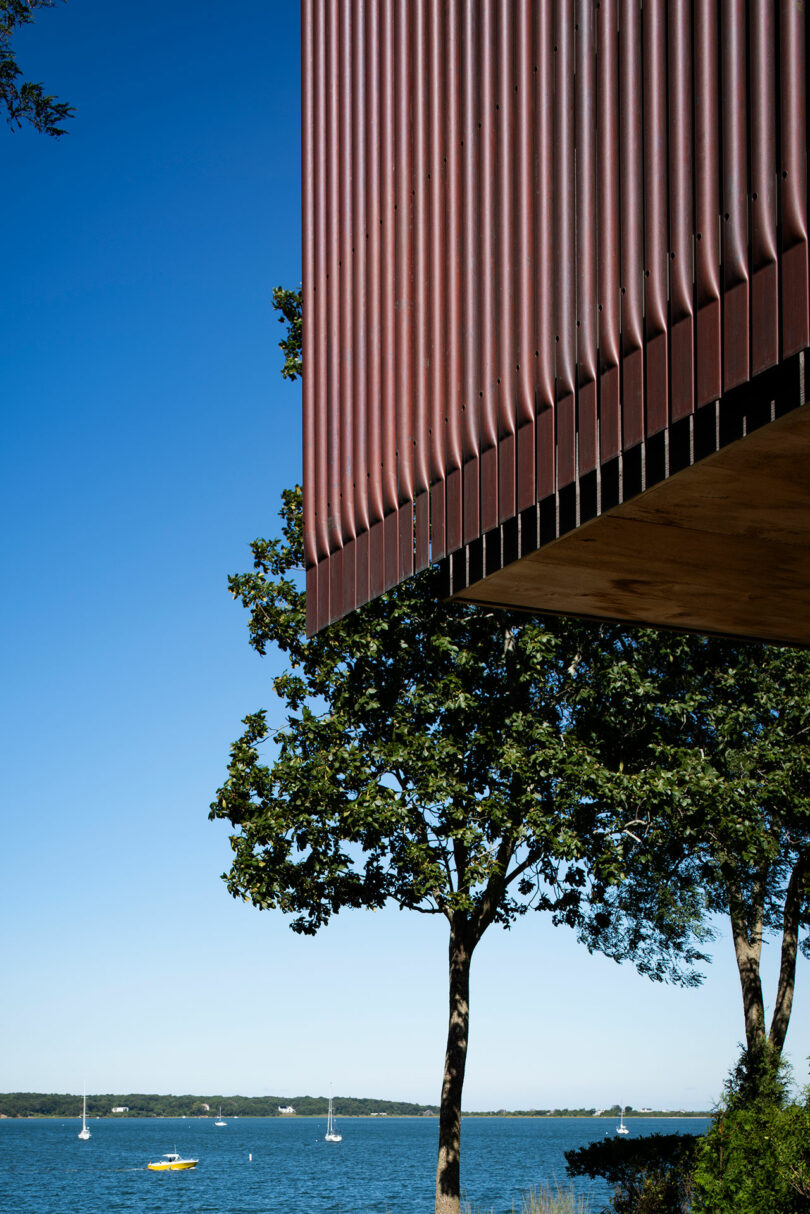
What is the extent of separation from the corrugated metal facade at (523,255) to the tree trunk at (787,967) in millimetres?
12412

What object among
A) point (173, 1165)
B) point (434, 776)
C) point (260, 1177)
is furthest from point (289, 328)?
point (173, 1165)

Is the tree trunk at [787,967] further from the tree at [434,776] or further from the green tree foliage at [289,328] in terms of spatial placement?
the green tree foliage at [289,328]

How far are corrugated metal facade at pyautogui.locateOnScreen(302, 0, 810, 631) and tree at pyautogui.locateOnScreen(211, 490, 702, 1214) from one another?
6.53 metres

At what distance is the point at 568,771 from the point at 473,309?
8.28 metres

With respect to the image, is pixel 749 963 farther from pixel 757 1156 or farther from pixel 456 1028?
pixel 757 1156

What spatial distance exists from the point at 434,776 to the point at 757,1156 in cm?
496

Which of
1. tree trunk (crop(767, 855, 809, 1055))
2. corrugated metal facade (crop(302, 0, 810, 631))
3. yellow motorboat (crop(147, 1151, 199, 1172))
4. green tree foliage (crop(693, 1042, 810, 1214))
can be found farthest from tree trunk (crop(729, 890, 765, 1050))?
yellow motorboat (crop(147, 1151, 199, 1172))

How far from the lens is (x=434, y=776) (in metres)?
14.6

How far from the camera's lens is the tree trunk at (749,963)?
19.1 metres

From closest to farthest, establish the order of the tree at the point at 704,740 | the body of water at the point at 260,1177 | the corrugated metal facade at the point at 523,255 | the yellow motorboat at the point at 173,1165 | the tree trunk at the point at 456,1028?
1. the corrugated metal facade at the point at 523,255
2. the tree at the point at 704,740
3. the tree trunk at the point at 456,1028
4. the body of water at the point at 260,1177
5. the yellow motorboat at the point at 173,1165

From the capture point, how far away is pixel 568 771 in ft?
46.5

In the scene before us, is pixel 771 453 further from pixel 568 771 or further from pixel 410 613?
pixel 410 613

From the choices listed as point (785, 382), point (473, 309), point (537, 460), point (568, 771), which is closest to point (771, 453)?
point (785, 382)

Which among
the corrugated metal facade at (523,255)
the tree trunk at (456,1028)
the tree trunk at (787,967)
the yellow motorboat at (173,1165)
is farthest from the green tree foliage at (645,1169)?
the yellow motorboat at (173,1165)
